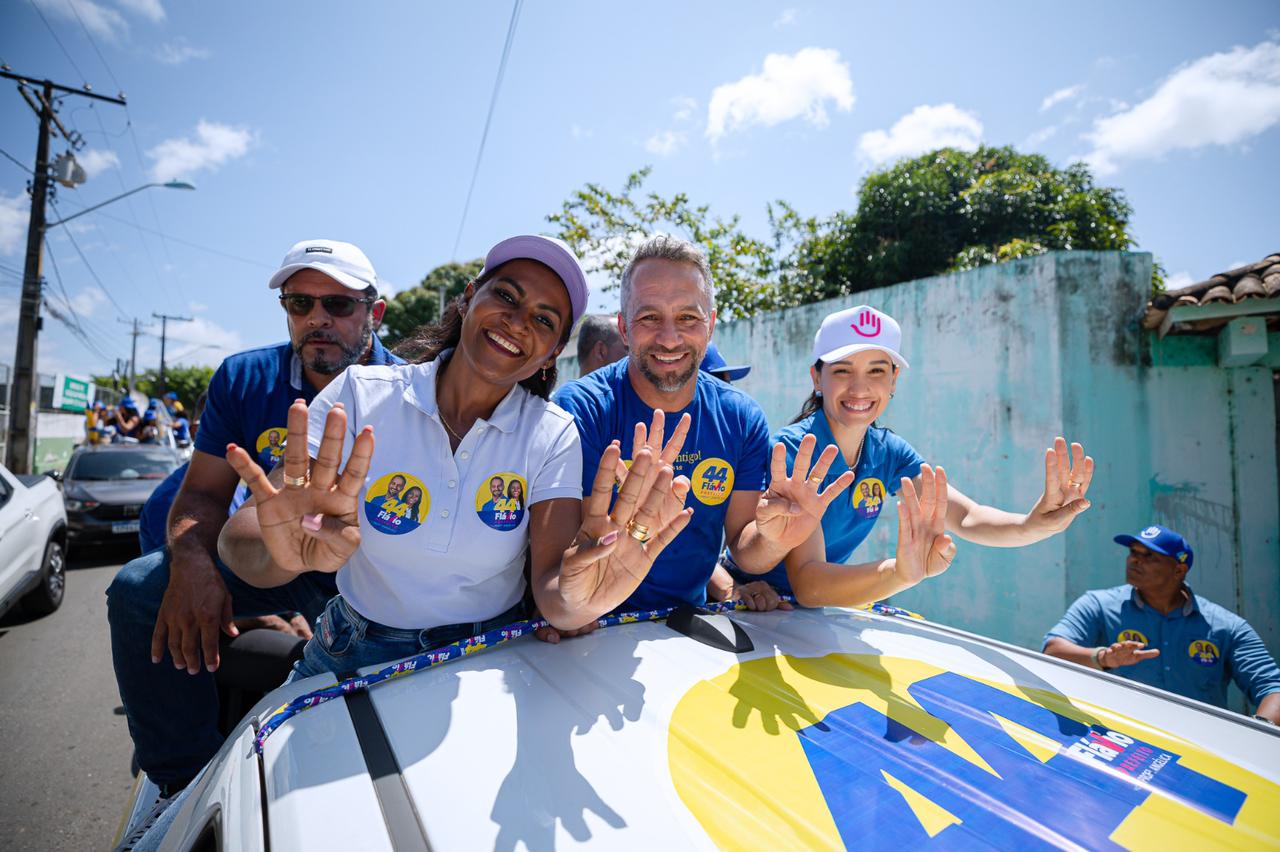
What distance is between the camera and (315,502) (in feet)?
4.42

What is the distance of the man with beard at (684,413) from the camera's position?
2068 mm

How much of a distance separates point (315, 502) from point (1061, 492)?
2384 mm

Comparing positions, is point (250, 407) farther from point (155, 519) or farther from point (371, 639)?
point (371, 639)

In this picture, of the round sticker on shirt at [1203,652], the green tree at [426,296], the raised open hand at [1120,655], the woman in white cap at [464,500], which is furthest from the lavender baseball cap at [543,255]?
the green tree at [426,296]

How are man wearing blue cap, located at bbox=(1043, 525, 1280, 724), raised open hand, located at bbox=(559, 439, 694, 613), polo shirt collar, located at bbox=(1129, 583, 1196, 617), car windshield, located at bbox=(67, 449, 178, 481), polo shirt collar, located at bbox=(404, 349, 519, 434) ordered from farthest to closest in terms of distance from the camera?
car windshield, located at bbox=(67, 449, 178, 481)
polo shirt collar, located at bbox=(1129, 583, 1196, 617)
man wearing blue cap, located at bbox=(1043, 525, 1280, 724)
polo shirt collar, located at bbox=(404, 349, 519, 434)
raised open hand, located at bbox=(559, 439, 694, 613)

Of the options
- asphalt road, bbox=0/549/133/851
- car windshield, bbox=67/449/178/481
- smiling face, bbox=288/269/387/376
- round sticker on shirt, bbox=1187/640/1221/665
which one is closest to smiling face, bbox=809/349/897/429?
smiling face, bbox=288/269/387/376

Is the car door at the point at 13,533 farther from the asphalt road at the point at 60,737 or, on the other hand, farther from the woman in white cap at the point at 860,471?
the woman in white cap at the point at 860,471

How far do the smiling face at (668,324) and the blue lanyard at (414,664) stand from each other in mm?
827

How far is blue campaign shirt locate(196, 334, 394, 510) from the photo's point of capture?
7.27 feet

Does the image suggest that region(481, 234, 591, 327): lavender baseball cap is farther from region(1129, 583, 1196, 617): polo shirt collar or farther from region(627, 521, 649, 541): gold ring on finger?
region(1129, 583, 1196, 617): polo shirt collar

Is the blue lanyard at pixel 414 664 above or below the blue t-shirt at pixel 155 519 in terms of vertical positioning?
below

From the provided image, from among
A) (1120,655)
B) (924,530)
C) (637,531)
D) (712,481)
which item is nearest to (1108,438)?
(1120,655)

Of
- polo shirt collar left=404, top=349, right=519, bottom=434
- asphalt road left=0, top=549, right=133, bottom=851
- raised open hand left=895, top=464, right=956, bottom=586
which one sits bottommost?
asphalt road left=0, top=549, right=133, bottom=851

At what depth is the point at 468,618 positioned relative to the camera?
1678mm
